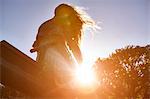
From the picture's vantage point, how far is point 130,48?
1612 inches

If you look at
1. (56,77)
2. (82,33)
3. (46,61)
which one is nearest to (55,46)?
(46,61)

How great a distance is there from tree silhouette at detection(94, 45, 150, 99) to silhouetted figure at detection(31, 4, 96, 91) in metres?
37.5

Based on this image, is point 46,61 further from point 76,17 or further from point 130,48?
point 130,48

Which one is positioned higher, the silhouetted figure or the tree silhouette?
the tree silhouette

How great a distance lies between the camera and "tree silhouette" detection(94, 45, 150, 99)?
131 ft

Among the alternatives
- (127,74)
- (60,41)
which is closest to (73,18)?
(60,41)

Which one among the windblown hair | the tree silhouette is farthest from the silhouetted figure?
the tree silhouette

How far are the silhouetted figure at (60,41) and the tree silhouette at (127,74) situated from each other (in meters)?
37.5

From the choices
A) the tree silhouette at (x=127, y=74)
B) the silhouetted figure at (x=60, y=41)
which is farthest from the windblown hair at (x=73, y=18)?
the tree silhouette at (x=127, y=74)

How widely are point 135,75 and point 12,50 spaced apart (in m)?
39.0

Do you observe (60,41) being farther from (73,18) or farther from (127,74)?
(127,74)

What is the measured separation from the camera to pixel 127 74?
39.9 meters

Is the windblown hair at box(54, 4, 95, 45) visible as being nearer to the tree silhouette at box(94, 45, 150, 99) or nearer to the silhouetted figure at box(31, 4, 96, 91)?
the silhouetted figure at box(31, 4, 96, 91)

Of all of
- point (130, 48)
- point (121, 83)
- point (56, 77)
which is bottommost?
point (56, 77)
